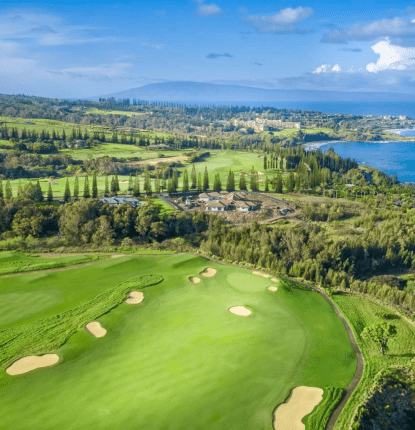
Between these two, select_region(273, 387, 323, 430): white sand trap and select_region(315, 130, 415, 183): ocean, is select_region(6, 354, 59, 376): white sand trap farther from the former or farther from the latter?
select_region(315, 130, 415, 183): ocean

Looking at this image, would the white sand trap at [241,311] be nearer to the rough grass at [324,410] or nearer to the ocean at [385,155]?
the rough grass at [324,410]

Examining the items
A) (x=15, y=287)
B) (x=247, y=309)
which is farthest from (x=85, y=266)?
(x=247, y=309)

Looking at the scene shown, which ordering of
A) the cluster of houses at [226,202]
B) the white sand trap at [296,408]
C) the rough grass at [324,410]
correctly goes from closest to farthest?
the white sand trap at [296,408] → the rough grass at [324,410] → the cluster of houses at [226,202]

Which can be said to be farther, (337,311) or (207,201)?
(207,201)

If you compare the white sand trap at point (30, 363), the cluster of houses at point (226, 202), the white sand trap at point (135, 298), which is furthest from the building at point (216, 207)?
the white sand trap at point (30, 363)

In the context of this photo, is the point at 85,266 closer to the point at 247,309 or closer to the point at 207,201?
the point at 247,309

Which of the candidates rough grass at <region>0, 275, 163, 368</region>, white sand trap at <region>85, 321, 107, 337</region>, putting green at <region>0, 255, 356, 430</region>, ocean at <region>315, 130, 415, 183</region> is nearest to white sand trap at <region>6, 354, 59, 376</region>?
rough grass at <region>0, 275, 163, 368</region>

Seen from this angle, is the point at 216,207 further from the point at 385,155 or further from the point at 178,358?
the point at 385,155
